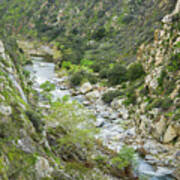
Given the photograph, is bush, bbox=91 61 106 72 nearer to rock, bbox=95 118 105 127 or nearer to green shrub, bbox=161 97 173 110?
rock, bbox=95 118 105 127

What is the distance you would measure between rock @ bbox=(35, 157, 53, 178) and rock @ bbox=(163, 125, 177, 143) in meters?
15.0

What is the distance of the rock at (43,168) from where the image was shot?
9859 millimetres

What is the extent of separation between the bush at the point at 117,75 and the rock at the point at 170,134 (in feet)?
68.9

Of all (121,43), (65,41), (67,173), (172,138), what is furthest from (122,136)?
(65,41)

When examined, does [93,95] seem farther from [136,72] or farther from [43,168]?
[43,168]

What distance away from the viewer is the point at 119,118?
31625 mm

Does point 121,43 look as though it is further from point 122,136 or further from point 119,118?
point 122,136

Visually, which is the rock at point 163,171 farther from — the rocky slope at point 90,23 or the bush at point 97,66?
the bush at point 97,66

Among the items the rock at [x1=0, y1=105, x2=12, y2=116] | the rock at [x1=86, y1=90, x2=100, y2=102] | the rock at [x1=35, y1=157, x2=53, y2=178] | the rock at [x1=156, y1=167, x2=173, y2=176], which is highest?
the rock at [x1=0, y1=105, x2=12, y2=116]

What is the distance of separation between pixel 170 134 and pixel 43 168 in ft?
51.4

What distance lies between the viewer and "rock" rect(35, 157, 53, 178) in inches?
388

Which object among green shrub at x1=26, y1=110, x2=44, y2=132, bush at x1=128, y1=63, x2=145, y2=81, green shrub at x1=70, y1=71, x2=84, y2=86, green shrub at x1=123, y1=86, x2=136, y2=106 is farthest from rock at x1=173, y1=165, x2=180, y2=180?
green shrub at x1=70, y1=71, x2=84, y2=86

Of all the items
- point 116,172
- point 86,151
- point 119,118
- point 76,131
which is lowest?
point 119,118

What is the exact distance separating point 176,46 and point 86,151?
18360mm
